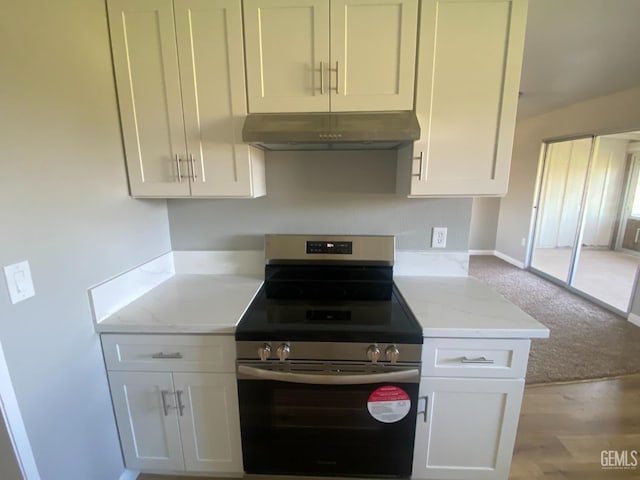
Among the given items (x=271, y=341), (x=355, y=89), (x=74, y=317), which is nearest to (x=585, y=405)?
(x=271, y=341)

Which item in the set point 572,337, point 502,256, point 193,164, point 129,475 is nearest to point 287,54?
point 193,164

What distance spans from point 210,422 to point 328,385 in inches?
23.2

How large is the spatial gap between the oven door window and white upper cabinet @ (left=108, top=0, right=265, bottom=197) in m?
0.94

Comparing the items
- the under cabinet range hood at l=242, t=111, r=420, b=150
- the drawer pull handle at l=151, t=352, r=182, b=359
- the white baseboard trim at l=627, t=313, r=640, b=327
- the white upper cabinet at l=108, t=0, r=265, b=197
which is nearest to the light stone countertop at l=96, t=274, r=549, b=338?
the drawer pull handle at l=151, t=352, r=182, b=359

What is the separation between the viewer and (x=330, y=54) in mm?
1234

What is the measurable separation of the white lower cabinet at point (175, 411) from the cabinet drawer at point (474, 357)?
84 cm

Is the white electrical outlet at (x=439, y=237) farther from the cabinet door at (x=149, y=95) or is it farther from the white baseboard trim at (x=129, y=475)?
the white baseboard trim at (x=129, y=475)

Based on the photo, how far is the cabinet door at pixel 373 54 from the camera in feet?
3.93

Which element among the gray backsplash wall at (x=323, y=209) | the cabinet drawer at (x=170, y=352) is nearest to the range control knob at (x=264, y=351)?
the cabinet drawer at (x=170, y=352)

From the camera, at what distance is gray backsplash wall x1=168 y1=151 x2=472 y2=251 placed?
1.63 meters

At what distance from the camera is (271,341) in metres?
1.15

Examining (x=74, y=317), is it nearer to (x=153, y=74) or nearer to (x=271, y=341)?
(x=271, y=341)

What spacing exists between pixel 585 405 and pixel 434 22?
2512 millimetres

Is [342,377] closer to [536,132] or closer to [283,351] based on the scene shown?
[283,351]
